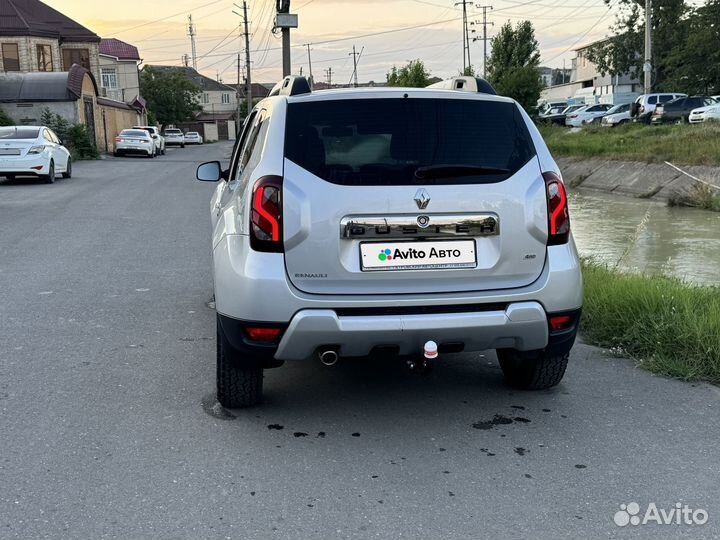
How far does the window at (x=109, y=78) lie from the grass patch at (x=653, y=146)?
4459 cm

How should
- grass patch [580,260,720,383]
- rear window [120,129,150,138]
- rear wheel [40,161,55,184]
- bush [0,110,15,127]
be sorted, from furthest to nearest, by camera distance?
rear window [120,129,150,138]
bush [0,110,15,127]
rear wheel [40,161,55,184]
grass patch [580,260,720,383]

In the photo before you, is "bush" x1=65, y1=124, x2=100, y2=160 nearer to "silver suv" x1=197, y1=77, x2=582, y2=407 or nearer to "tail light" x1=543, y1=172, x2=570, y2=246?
"silver suv" x1=197, y1=77, x2=582, y2=407

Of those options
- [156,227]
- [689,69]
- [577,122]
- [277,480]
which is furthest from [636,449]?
[689,69]

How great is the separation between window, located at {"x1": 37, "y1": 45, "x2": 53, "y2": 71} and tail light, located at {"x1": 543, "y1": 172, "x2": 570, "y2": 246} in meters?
51.3

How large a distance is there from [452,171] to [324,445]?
1.56 meters

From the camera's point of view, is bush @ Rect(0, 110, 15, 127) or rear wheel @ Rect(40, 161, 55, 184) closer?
rear wheel @ Rect(40, 161, 55, 184)

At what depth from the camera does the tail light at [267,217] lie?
12.8ft

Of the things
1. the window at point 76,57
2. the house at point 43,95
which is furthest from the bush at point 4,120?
the window at point 76,57

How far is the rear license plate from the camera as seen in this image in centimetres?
390

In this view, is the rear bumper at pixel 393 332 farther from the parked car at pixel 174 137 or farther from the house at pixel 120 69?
the house at pixel 120 69

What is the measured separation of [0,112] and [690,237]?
102 feet

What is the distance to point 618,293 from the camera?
6219 millimetres

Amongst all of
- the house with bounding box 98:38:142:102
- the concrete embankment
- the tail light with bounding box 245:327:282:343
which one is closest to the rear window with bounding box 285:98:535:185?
the tail light with bounding box 245:327:282:343

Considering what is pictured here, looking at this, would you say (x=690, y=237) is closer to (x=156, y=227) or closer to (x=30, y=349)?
(x=156, y=227)
